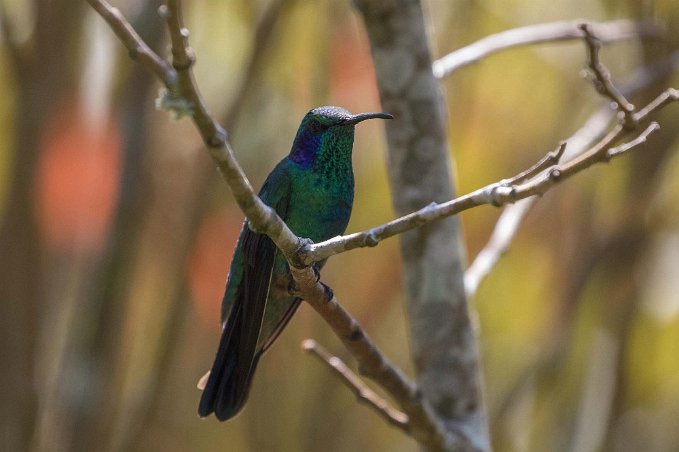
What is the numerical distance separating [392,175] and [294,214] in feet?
1.33

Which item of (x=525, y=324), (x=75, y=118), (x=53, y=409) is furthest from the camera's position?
(x=525, y=324)

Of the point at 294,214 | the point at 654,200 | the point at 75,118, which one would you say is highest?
the point at 75,118

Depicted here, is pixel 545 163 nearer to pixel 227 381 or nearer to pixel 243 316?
pixel 243 316

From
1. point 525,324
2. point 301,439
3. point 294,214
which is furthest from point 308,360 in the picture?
point 294,214

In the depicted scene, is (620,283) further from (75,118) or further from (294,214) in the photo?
(75,118)

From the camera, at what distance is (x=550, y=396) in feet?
19.0

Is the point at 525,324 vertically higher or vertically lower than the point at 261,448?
higher

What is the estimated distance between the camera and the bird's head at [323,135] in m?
3.53

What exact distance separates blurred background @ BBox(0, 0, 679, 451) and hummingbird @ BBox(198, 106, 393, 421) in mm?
1160

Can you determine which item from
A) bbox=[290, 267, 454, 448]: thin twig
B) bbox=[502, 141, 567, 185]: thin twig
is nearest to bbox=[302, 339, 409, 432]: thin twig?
bbox=[290, 267, 454, 448]: thin twig

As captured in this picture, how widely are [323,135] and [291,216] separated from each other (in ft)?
1.08

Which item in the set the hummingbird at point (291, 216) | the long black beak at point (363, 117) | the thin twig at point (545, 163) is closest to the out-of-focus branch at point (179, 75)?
the thin twig at point (545, 163)

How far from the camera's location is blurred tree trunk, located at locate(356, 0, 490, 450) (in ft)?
11.6

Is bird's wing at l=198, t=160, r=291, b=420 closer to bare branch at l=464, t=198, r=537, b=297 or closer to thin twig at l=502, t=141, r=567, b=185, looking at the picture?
bare branch at l=464, t=198, r=537, b=297
